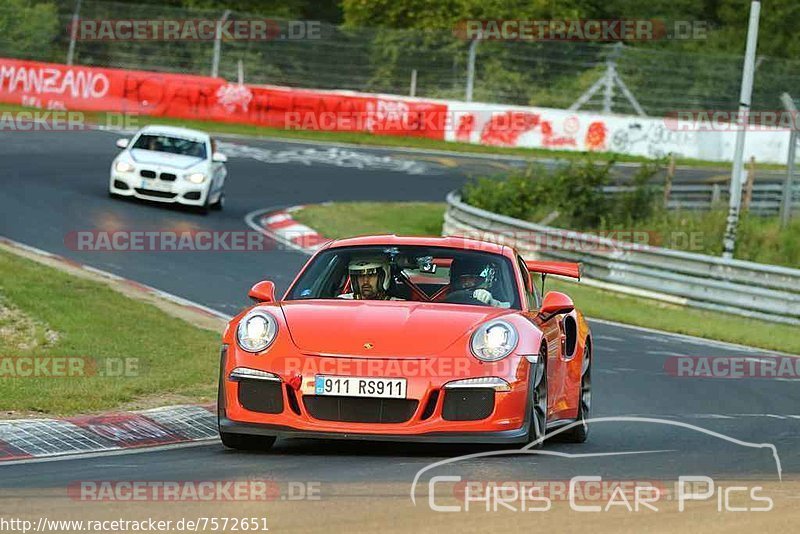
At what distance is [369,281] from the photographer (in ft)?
30.5

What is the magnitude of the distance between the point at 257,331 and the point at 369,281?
113cm

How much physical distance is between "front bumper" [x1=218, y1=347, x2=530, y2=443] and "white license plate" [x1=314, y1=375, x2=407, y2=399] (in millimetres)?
32

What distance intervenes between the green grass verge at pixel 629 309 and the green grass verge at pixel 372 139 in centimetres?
1191

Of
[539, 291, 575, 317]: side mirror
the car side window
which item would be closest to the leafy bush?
the car side window

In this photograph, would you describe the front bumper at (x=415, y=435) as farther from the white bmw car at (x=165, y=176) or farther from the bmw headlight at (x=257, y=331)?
the white bmw car at (x=165, y=176)

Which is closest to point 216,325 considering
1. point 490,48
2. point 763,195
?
point 763,195

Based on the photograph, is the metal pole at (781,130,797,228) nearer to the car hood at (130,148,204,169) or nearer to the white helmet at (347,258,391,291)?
the car hood at (130,148,204,169)

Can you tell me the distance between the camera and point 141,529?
5.76 metres

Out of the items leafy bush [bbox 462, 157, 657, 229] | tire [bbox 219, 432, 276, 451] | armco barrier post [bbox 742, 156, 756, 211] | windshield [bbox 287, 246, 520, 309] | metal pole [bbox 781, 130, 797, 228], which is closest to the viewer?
tire [bbox 219, 432, 276, 451]

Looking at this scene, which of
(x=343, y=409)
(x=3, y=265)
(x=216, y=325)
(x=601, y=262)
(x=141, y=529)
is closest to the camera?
(x=141, y=529)

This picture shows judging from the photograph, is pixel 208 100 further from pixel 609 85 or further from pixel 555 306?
pixel 555 306

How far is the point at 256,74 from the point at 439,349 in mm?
34074

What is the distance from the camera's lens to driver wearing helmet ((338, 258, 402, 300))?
928cm

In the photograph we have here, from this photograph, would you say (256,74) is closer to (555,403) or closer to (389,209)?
(389,209)
